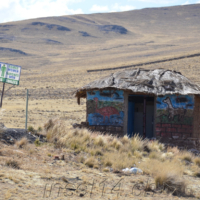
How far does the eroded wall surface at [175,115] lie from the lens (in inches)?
468

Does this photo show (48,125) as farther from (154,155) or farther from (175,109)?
(175,109)

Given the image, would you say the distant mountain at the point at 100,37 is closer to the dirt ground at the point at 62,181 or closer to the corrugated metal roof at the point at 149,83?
the corrugated metal roof at the point at 149,83

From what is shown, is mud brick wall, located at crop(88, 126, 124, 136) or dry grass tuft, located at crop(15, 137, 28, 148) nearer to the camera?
dry grass tuft, located at crop(15, 137, 28, 148)

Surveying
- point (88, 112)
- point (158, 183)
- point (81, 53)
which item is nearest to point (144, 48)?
point (81, 53)

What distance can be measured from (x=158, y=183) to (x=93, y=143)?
12.5ft

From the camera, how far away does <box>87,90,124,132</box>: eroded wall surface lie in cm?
1234

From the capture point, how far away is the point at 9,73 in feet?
40.5

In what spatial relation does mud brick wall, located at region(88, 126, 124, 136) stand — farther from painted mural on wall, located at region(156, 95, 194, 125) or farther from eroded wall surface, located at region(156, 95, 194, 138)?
painted mural on wall, located at region(156, 95, 194, 125)

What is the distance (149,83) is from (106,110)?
1833 mm

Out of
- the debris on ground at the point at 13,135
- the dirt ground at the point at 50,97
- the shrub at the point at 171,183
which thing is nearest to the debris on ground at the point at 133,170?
the shrub at the point at 171,183

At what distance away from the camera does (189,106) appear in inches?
467

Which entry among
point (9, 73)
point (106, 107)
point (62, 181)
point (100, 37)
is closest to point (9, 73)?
point (9, 73)

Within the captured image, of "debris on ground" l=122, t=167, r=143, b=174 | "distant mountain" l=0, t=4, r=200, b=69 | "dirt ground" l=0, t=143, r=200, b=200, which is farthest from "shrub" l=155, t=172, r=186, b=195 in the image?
"distant mountain" l=0, t=4, r=200, b=69

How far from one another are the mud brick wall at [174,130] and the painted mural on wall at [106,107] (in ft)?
4.56
